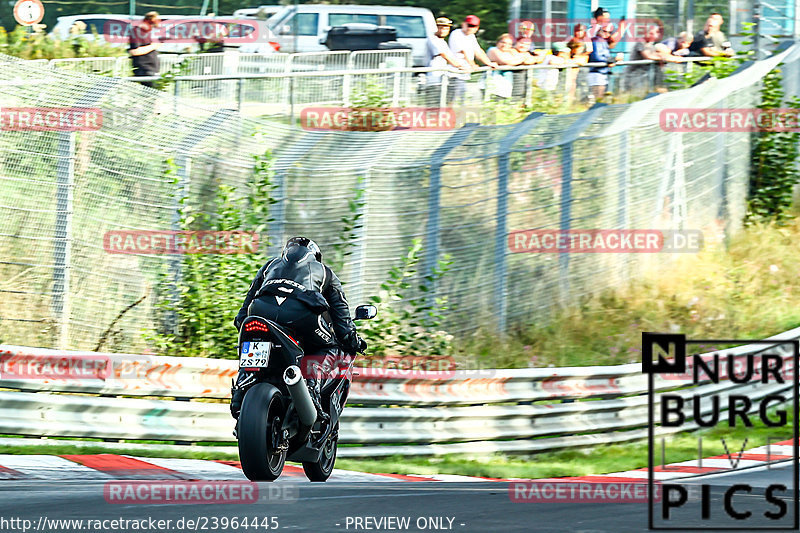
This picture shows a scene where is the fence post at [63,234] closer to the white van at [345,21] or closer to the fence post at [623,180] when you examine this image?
the fence post at [623,180]

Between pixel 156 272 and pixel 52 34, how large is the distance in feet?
29.5

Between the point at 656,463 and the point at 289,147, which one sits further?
the point at 289,147

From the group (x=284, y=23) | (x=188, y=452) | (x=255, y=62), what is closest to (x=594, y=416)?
(x=188, y=452)

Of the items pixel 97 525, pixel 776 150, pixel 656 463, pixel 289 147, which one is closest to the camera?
pixel 97 525


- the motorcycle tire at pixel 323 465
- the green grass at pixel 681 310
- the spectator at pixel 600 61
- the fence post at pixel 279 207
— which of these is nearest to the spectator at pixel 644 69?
the spectator at pixel 600 61

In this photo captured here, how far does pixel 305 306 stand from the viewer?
780 cm

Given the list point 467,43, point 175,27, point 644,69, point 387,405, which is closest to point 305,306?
point 387,405

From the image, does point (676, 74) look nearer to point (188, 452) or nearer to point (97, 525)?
point (188, 452)

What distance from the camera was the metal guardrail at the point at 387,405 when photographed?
9320 mm

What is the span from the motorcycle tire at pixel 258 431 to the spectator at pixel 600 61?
984 cm

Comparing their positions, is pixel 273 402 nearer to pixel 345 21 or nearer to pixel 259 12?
pixel 259 12

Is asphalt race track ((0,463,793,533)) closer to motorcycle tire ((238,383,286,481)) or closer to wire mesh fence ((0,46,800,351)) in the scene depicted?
motorcycle tire ((238,383,286,481))

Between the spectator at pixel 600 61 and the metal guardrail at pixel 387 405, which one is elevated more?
the spectator at pixel 600 61

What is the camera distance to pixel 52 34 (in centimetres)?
1916
